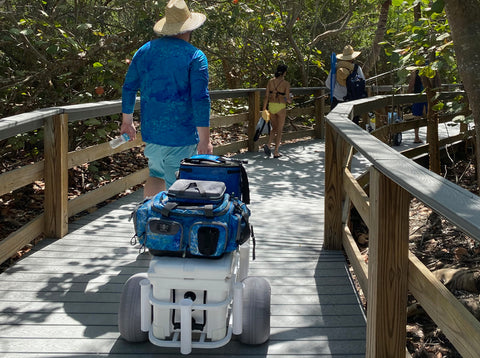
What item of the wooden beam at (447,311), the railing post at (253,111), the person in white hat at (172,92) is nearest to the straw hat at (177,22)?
the person in white hat at (172,92)

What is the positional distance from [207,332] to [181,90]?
202 centimetres

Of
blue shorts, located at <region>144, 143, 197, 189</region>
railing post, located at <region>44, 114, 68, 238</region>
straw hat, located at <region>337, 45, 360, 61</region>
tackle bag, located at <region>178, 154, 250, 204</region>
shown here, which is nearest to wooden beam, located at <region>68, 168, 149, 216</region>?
railing post, located at <region>44, 114, 68, 238</region>

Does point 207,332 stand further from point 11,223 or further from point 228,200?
point 11,223

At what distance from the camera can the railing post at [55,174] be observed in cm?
555

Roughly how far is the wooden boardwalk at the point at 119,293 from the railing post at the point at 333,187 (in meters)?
0.17

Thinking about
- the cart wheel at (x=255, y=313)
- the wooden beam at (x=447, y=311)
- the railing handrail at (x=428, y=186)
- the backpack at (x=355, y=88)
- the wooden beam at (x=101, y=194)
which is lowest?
the cart wheel at (x=255, y=313)

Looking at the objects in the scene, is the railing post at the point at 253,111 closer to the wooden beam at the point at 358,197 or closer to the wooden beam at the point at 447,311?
the wooden beam at the point at 358,197

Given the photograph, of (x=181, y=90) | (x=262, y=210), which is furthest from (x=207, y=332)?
(x=262, y=210)

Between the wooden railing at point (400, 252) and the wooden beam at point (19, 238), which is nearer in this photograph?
the wooden railing at point (400, 252)

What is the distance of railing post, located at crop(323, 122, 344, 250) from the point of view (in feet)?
17.5

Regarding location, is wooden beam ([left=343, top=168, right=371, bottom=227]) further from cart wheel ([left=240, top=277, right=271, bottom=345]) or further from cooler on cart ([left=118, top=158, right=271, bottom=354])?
cooler on cart ([left=118, top=158, right=271, bottom=354])

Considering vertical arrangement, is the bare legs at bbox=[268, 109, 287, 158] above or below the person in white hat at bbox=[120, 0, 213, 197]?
below

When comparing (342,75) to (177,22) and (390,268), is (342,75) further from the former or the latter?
(390,268)

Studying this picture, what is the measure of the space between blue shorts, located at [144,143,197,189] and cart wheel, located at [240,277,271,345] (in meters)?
1.54
